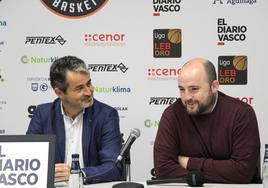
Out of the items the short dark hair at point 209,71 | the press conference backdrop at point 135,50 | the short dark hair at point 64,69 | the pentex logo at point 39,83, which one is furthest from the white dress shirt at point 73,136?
the pentex logo at point 39,83

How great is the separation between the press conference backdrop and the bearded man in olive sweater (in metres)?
1.12

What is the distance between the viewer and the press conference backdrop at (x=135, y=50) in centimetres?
387

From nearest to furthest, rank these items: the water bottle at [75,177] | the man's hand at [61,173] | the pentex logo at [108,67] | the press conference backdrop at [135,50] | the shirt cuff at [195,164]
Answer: the water bottle at [75,177] < the man's hand at [61,173] < the shirt cuff at [195,164] < the press conference backdrop at [135,50] < the pentex logo at [108,67]

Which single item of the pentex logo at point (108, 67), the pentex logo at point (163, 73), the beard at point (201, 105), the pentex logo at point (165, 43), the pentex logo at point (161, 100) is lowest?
the pentex logo at point (161, 100)

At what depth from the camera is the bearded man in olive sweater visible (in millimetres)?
2521

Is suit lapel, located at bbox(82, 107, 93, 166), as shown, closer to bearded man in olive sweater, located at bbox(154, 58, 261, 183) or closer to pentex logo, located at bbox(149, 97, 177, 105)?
bearded man in olive sweater, located at bbox(154, 58, 261, 183)

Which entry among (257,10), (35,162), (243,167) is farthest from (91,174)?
(257,10)

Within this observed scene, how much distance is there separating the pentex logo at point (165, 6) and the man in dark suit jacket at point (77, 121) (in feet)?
4.43

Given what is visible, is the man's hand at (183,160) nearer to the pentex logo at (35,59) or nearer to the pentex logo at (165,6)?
the pentex logo at (165,6)

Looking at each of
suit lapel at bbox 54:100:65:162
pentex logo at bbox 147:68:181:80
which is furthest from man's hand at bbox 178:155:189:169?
pentex logo at bbox 147:68:181:80

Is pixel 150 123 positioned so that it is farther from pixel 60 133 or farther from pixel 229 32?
pixel 60 133

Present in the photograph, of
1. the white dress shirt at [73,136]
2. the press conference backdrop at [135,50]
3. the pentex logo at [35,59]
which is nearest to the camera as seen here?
the white dress shirt at [73,136]

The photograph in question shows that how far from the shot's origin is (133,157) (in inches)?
157

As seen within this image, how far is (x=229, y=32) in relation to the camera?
12.7 ft
